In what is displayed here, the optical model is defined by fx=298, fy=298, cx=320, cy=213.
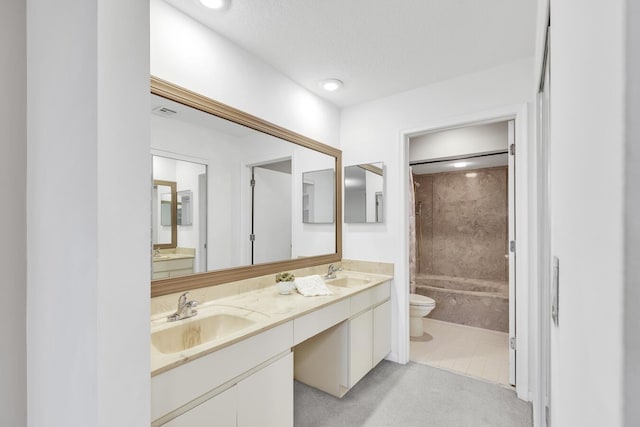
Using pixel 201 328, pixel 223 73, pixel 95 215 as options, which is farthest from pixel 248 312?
pixel 223 73

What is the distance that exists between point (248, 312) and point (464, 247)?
3.66 meters

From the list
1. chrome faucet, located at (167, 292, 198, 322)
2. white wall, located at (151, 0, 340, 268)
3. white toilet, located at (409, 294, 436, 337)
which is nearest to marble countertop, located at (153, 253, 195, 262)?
chrome faucet, located at (167, 292, 198, 322)

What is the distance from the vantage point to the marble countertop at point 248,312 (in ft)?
3.64

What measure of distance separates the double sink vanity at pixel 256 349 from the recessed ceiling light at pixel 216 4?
1.55 metres

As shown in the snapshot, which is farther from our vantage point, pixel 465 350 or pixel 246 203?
pixel 465 350

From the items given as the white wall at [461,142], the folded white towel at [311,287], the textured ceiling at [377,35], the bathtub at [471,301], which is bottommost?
the bathtub at [471,301]

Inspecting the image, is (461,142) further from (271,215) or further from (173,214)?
(173,214)

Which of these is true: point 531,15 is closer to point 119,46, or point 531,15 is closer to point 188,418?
point 119,46

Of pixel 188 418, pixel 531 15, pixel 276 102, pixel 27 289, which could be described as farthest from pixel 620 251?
pixel 276 102

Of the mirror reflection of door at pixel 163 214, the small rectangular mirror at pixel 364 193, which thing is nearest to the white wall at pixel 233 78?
the small rectangular mirror at pixel 364 193

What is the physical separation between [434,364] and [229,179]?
7.60 ft

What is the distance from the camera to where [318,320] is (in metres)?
1.79

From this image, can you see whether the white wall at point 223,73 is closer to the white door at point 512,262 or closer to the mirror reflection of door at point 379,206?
the mirror reflection of door at point 379,206
